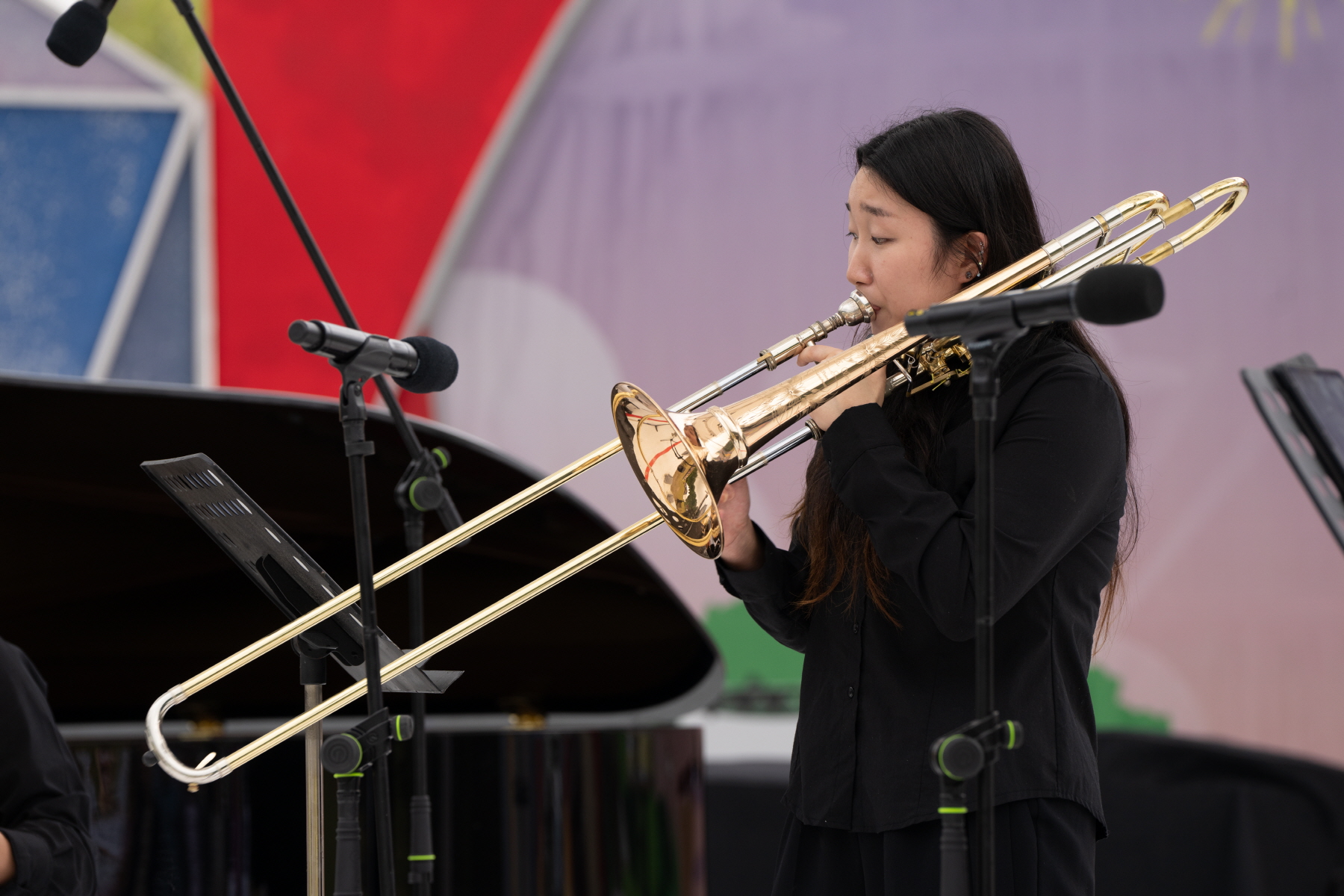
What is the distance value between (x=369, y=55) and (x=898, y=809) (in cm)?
427

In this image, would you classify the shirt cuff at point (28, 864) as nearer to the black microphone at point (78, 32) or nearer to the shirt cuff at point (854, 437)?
the black microphone at point (78, 32)

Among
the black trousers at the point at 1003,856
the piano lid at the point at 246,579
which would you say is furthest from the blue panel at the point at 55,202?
the black trousers at the point at 1003,856

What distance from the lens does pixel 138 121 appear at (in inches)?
192

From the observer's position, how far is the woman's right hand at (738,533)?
1732 millimetres

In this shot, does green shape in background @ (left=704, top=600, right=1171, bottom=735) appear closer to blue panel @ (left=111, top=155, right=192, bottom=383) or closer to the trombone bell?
blue panel @ (left=111, top=155, right=192, bottom=383)

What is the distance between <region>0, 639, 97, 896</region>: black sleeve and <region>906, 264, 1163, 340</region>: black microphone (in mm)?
1584

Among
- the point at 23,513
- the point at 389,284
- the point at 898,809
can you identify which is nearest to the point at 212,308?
the point at 389,284

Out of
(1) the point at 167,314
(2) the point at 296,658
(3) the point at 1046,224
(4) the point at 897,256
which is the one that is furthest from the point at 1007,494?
(1) the point at 167,314

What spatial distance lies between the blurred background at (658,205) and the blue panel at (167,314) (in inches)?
0.4

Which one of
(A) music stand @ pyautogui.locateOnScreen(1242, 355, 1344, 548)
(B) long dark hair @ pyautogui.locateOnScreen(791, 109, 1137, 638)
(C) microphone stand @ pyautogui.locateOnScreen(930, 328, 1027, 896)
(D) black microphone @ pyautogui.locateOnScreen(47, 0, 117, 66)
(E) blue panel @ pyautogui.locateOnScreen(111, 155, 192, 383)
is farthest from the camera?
(E) blue panel @ pyautogui.locateOnScreen(111, 155, 192, 383)

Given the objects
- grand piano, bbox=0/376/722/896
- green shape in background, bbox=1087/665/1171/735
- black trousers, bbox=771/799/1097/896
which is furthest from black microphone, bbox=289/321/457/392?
green shape in background, bbox=1087/665/1171/735

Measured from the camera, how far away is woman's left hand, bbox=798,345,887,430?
159 cm

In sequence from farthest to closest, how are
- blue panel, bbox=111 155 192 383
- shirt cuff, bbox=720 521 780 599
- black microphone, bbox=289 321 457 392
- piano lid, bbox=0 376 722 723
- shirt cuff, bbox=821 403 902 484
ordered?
blue panel, bbox=111 155 192 383 → piano lid, bbox=0 376 722 723 → shirt cuff, bbox=720 521 780 599 → shirt cuff, bbox=821 403 902 484 → black microphone, bbox=289 321 457 392

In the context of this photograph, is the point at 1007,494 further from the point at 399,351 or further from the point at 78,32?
the point at 78,32
